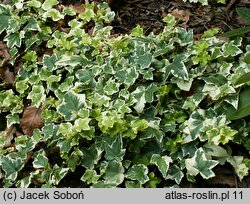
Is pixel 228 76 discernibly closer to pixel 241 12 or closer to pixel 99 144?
pixel 241 12

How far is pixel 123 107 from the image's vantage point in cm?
237

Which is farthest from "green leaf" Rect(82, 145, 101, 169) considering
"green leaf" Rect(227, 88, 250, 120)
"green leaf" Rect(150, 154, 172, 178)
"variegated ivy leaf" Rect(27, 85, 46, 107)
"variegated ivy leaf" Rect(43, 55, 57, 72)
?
"green leaf" Rect(227, 88, 250, 120)

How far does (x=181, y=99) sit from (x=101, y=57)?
48 centimetres

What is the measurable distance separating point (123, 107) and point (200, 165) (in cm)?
44

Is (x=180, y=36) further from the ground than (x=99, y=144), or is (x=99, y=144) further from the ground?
(x=180, y=36)

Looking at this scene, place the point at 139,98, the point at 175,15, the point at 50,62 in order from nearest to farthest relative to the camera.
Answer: the point at 139,98
the point at 50,62
the point at 175,15

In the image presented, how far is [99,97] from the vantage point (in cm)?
245

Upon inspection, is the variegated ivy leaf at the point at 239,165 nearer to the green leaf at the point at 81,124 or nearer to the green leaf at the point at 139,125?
the green leaf at the point at 139,125

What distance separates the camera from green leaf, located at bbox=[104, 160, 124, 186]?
230cm

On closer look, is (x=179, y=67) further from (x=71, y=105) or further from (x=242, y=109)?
(x=71, y=105)

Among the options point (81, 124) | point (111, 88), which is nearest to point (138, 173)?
point (81, 124)

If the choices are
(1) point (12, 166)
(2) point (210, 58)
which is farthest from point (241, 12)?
(1) point (12, 166)

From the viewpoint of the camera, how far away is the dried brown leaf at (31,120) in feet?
8.46

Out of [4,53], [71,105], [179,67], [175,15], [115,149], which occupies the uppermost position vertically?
[175,15]
